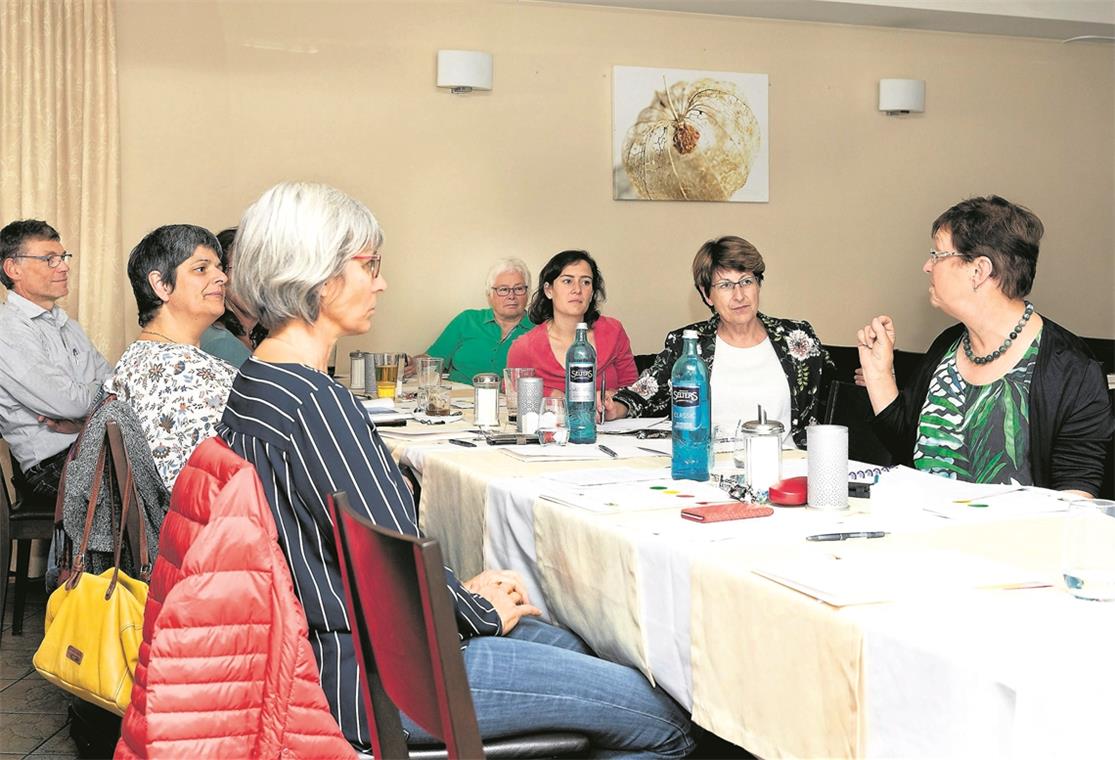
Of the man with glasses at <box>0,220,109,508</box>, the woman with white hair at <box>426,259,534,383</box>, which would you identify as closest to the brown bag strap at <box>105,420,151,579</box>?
the man with glasses at <box>0,220,109,508</box>

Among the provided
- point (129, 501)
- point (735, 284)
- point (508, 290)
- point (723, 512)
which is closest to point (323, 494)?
point (723, 512)

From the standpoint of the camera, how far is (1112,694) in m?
1.18

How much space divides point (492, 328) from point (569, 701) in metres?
3.86

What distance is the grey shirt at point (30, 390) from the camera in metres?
3.83

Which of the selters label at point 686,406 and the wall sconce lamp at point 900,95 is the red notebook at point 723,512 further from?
the wall sconce lamp at point 900,95

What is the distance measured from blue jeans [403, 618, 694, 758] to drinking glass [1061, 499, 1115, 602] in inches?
A: 25.3

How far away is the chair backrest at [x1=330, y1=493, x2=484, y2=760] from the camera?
1.13 m

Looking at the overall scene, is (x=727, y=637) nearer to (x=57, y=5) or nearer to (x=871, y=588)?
(x=871, y=588)

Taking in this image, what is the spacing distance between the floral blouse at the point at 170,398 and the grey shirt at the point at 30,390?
4.21ft

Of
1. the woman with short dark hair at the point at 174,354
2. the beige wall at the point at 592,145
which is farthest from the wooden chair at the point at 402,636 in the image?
the beige wall at the point at 592,145

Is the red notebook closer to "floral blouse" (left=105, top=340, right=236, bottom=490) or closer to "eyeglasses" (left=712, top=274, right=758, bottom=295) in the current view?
"floral blouse" (left=105, top=340, right=236, bottom=490)

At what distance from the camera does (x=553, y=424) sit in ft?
9.80

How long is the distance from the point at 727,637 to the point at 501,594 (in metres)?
0.51

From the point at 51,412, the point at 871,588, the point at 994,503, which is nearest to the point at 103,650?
the point at 871,588
